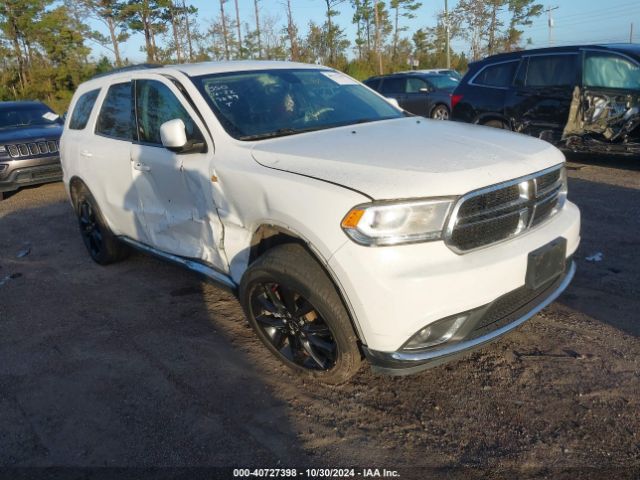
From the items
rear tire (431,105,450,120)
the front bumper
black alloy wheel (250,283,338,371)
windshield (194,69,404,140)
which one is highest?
windshield (194,69,404,140)

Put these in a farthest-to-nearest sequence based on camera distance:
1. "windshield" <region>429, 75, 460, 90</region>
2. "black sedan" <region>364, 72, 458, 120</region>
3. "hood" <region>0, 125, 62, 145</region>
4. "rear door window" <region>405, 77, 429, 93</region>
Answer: "rear door window" <region>405, 77, 429, 93</region> → "windshield" <region>429, 75, 460, 90</region> → "black sedan" <region>364, 72, 458, 120</region> → "hood" <region>0, 125, 62, 145</region>

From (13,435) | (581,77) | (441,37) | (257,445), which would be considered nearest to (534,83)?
(581,77)

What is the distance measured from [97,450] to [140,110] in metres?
2.50

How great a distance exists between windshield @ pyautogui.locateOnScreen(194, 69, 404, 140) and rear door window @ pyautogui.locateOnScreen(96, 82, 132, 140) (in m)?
0.97

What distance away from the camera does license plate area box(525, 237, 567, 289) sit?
262 cm

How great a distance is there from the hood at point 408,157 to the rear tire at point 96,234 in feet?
8.11

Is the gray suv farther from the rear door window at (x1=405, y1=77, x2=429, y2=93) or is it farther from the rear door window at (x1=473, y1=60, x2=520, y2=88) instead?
the rear door window at (x1=405, y1=77, x2=429, y2=93)

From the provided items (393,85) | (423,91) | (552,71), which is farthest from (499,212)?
(393,85)

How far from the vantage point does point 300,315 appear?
293cm

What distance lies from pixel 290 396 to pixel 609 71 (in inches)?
281

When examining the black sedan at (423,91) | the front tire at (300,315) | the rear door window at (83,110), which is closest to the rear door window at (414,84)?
the black sedan at (423,91)

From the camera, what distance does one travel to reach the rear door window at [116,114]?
4250 millimetres

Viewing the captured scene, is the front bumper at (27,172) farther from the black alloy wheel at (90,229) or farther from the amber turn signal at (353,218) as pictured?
the amber turn signal at (353,218)

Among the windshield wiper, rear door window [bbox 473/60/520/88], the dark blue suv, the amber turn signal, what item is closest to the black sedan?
rear door window [bbox 473/60/520/88]
